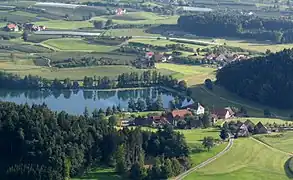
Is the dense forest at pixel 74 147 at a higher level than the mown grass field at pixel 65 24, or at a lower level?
lower

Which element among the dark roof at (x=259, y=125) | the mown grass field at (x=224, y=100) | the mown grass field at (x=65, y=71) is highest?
the mown grass field at (x=65, y=71)

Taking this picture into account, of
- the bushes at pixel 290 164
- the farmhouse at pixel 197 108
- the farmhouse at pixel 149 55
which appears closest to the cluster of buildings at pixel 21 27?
the farmhouse at pixel 149 55

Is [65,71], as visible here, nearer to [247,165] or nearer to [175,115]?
[175,115]

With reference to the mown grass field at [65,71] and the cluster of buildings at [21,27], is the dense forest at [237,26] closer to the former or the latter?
the cluster of buildings at [21,27]

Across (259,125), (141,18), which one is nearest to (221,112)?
(259,125)


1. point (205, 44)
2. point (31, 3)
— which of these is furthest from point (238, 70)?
point (31, 3)

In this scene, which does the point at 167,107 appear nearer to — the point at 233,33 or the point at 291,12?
the point at 233,33
